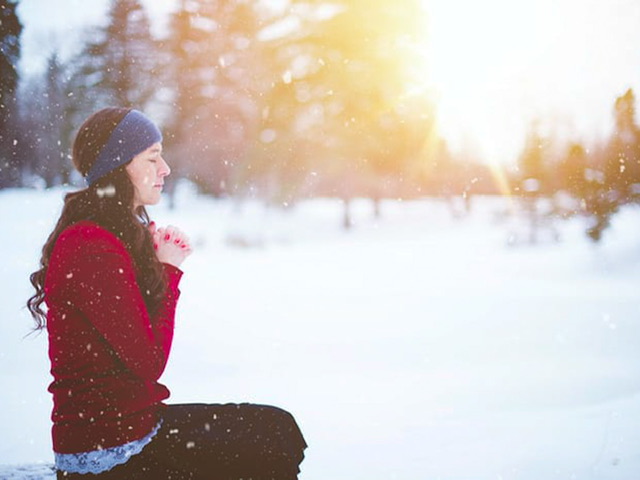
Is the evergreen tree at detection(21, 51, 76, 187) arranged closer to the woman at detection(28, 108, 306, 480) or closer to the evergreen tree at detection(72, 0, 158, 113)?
the evergreen tree at detection(72, 0, 158, 113)

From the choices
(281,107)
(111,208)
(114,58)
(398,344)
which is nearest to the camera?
(111,208)

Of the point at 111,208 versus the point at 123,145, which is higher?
the point at 123,145

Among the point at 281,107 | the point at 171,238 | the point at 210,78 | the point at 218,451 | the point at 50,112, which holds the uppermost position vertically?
the point at 210,78

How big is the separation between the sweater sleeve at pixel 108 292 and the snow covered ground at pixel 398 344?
5.37ft

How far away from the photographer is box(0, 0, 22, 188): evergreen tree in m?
4.91

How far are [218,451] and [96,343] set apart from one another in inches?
18.6

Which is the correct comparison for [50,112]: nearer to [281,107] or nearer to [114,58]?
[114,58]

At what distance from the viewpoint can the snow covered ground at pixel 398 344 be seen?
3.61 metres

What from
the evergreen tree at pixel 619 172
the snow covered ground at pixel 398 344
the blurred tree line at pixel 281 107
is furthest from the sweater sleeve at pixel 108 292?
the evergreen tree at pixel 619 172

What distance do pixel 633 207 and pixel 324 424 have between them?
27.1 feet

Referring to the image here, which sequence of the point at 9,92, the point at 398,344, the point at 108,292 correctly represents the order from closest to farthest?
1. the point at 108,292
2. the point at 9,92
3. the point at 398,344

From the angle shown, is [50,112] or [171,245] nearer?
[171,245]

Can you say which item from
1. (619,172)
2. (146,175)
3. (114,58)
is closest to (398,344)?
(114,58)

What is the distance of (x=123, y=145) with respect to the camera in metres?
1.62
